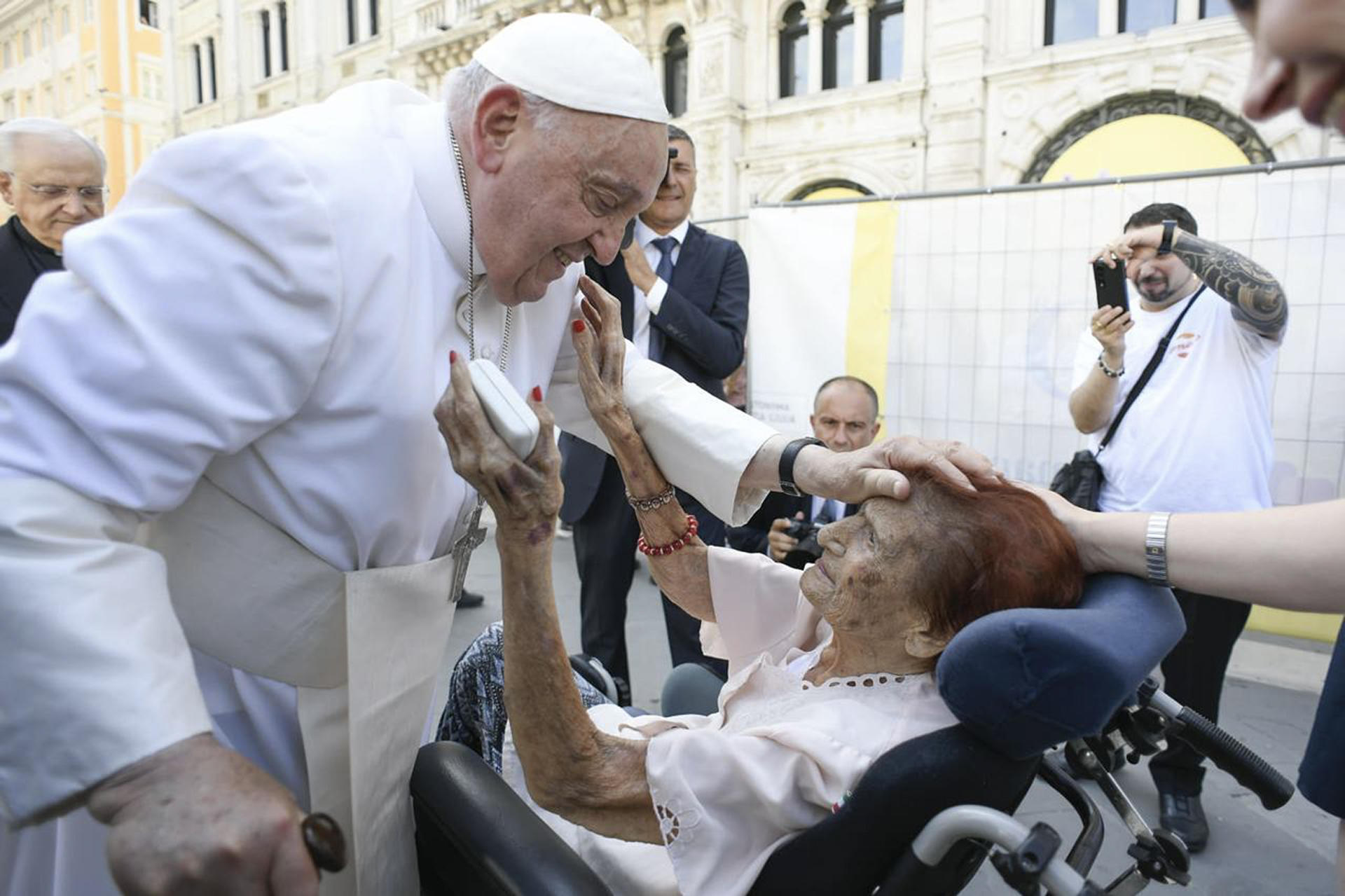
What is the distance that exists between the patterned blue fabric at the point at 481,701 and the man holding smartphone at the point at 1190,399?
2.08 metres

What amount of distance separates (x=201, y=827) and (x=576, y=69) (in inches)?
39.6

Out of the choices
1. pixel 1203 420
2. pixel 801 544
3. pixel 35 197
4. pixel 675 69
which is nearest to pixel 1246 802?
pixel 1203 420

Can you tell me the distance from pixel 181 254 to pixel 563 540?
17.8ft

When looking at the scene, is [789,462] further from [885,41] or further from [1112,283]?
[885,41]

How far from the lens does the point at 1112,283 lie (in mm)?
2863

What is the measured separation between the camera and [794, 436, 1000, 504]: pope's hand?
1.56 meters

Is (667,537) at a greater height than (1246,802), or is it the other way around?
(667,537)

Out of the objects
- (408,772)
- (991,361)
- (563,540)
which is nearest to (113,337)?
(408,772)

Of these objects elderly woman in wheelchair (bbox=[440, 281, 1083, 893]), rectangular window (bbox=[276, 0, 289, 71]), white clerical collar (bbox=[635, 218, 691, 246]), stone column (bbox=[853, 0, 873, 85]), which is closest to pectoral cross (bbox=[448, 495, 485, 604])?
elderly woman in wheelchair (bbox=[440, 281, 1083, 893])

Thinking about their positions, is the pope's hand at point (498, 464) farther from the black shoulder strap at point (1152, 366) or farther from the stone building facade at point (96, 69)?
the stone building facade at point (96, 69)

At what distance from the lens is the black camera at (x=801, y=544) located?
309 centimetres

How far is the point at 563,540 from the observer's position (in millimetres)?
6293

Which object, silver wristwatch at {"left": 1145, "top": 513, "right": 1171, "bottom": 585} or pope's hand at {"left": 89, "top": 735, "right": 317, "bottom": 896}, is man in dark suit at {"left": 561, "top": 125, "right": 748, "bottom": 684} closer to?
silver wristwatch at {"left": 1145, "top": 513, "right": 1171, "bottom": 585}

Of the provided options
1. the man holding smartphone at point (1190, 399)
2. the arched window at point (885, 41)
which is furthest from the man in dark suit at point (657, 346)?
the arched window at point (885, 41)
